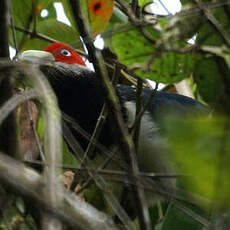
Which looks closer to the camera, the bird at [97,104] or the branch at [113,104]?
the branch at [113,104]

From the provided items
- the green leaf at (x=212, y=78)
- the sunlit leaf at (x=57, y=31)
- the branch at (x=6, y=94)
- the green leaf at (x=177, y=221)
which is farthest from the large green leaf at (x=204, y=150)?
the sunlit leaf at (x=57, y=31)

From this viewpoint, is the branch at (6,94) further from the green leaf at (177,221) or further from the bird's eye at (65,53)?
the bird's eye at (65,53)

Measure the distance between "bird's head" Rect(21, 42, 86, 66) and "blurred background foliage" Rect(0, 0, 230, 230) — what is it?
0.28 feet

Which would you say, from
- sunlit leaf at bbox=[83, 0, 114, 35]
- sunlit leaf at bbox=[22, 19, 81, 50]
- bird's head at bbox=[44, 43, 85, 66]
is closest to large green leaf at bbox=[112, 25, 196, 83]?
sunlit leaf at bbox=[83, 0, 114, 35]

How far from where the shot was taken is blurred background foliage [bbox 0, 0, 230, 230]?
69 cm

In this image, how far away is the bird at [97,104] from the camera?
234 cm

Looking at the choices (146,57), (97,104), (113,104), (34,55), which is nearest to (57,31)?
(34,55)

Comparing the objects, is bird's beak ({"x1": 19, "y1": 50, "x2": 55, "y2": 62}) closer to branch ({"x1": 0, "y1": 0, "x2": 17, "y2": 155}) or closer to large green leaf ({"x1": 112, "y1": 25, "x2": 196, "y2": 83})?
branch ({"x1": 0, "y1": 0, "x2": 17, "y2": 155})

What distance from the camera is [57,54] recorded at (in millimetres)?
2922

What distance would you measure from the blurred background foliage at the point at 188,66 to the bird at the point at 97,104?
207 millimetres

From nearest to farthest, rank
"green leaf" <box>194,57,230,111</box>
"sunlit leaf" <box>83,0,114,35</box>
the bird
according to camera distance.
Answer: "green leaf" <box>194,57,230,111</box> < "sunlit leaf" <box>83,0,114,35</box> < the bird

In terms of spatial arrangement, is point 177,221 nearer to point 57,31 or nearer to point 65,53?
point 57,31

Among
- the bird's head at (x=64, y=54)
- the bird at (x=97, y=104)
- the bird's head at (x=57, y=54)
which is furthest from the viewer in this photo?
the bird's head at (x=64, y=54)

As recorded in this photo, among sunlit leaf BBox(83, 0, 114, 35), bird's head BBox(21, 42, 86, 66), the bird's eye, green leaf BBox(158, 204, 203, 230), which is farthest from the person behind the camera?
the bird's eye
